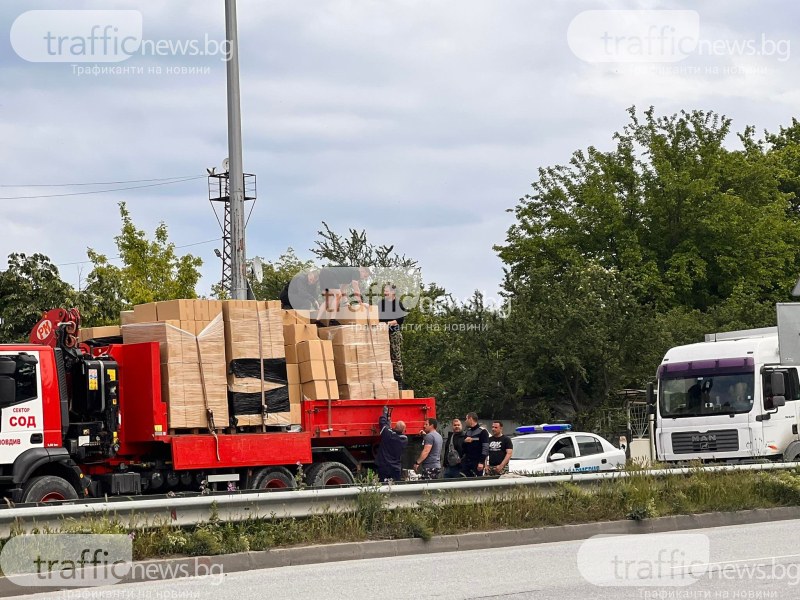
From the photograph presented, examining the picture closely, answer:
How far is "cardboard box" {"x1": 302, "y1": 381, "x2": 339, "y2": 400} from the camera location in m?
18.2

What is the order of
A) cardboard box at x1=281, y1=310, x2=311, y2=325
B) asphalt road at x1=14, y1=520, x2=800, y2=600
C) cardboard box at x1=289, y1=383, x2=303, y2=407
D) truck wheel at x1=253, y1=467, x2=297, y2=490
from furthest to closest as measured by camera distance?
cardboard box at x1=281, y1=310, x2=311, y2=325 < cardboard box at x1=289, y1=383, x2=303, y2=407 < truck wheel at x1=253, y1=467, x2=297, y2=490 < asphalt road at x1=14, y1=520, x2=800, y2=600

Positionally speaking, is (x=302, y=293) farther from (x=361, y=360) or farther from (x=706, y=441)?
(x=706, y=441)

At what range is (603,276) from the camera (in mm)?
36906

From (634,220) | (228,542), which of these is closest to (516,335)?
(634,220)

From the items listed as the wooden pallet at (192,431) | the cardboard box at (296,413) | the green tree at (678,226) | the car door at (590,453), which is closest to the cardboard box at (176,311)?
the wooden pallet at (192,431)

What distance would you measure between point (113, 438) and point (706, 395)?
13120 millimetres

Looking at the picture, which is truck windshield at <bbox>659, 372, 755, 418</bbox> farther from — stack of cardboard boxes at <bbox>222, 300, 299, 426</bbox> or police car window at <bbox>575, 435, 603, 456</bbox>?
stack of cardboard boxes at <bbox>222, 300, 299, 426</bbox>

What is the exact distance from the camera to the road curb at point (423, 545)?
1105 centimetres

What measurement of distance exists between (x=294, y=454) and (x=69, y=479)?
3.50 meters

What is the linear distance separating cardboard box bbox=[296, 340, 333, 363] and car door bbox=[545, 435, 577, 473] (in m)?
5.01

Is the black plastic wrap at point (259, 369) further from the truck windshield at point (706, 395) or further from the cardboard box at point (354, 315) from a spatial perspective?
the truck windshield at point (706, 395)

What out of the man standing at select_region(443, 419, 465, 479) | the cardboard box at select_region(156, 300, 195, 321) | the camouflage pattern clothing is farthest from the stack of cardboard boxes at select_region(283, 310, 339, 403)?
the man standing at select_region(443, 419, 465, 479)

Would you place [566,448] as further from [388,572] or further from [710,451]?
[388,572]

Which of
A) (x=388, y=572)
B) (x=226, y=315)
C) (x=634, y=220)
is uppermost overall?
(x=634, y=220)
